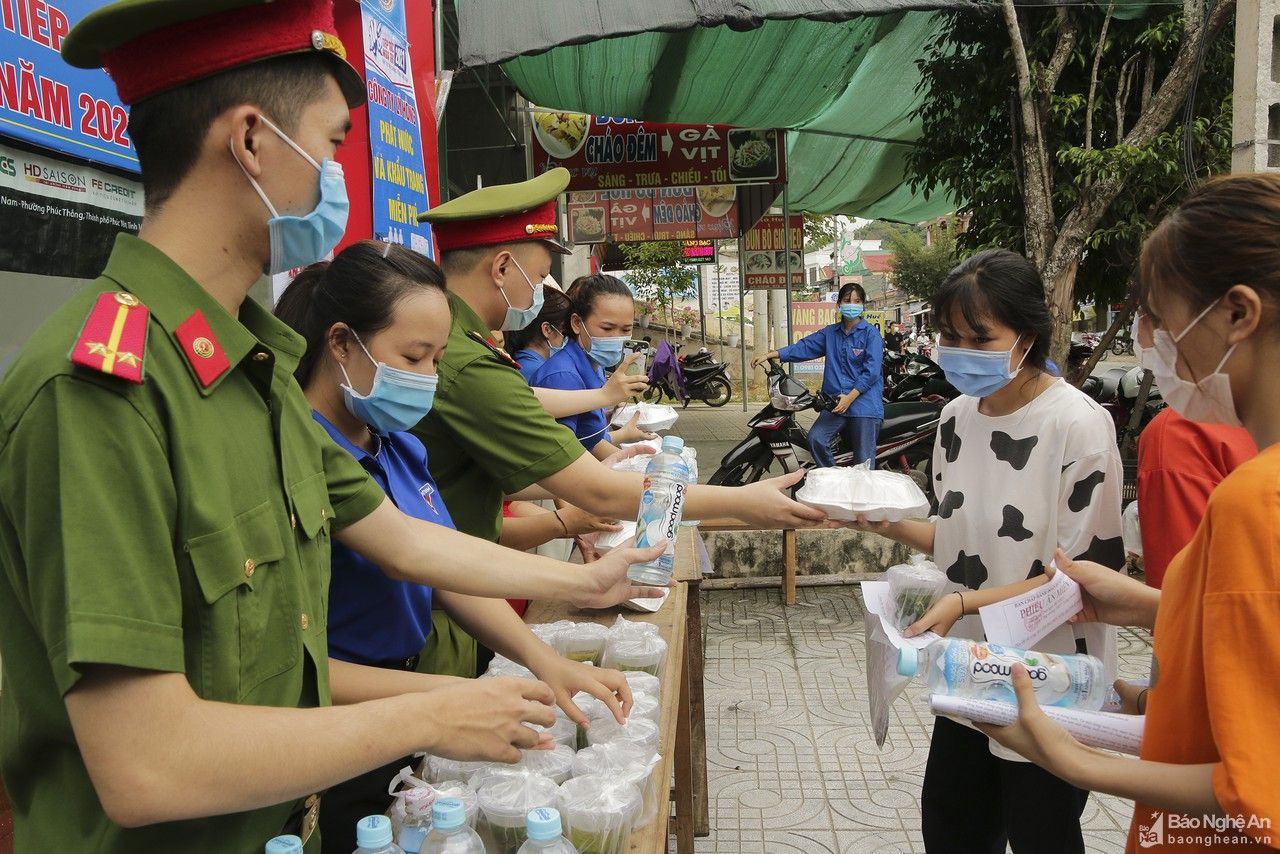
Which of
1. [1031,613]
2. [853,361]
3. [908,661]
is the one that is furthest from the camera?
[853,361]

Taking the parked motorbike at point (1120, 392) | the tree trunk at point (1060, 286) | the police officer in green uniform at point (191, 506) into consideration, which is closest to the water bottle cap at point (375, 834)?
the police officer in green uniform at point (191, 506)

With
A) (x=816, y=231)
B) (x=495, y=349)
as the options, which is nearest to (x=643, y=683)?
(x=495, y=349)

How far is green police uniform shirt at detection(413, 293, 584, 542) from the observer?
205cm

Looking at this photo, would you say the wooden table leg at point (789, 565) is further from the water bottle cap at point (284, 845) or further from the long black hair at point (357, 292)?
the water bottle cap at point (284, 845)

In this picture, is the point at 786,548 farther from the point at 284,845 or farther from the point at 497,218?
the point at 284,845

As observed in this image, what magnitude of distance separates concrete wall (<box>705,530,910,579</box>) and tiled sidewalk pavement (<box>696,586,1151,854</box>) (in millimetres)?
366

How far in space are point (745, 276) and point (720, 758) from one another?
12.0m

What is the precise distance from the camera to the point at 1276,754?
97 centimetres

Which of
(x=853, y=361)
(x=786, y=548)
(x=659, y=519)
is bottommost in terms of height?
(x=786, y=548)

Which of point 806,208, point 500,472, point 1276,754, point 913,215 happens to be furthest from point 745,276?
point 1276,754

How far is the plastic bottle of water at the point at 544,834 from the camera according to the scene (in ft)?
3.92

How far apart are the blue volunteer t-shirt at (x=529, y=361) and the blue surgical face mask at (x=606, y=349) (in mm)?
218

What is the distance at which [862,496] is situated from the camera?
2.14 m

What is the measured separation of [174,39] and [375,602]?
0.98m
